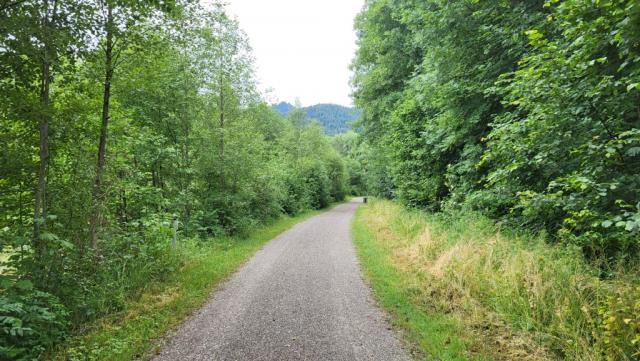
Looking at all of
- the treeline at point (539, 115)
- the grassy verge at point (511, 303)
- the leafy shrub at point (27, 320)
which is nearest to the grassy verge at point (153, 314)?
the leafy shrub at point (27, 320)

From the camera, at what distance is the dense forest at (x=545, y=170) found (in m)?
4.07

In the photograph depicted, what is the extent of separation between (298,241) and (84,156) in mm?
8780

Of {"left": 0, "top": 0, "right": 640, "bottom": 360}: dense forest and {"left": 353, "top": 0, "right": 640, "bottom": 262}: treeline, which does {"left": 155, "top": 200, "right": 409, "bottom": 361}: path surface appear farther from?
{"left": 353, "top": 0, "right": 640, "bottom": 262}: treeline

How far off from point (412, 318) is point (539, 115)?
4262 mm

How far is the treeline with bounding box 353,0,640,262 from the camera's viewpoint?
464 centimetres

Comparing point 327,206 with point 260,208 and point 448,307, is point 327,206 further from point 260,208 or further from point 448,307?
point 448,307

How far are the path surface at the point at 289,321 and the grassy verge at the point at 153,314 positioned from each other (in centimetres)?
34

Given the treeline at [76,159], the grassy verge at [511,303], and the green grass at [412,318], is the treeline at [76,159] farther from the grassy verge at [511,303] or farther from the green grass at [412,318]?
the grassy verge at [511,303]

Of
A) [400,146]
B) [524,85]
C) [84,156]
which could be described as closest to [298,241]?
[400,146]

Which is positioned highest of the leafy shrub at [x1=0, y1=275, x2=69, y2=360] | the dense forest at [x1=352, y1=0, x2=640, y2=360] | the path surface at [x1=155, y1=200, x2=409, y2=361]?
the dense forest at [x1=352, y1=0, x2=640, y2=360]

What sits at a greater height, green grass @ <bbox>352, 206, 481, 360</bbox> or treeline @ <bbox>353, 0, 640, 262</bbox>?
treeline @ <bbox>353, 0, 640, 262</bbox>

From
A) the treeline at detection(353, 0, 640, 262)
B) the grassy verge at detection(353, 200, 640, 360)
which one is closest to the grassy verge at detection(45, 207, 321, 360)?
the grassy verge at detection(353, 200, 640, 360)

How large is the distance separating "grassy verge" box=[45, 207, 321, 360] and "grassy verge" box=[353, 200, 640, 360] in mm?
3819

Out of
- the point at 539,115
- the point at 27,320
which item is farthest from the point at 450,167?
the point at 27,320
